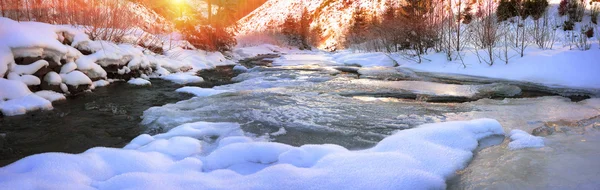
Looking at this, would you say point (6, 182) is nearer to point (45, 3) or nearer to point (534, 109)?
point (534, 109)

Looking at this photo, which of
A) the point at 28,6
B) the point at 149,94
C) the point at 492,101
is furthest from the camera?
the point at 28,6

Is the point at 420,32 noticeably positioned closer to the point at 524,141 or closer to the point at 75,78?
the point at 524,141

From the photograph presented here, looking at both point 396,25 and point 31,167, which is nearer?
point 31,167

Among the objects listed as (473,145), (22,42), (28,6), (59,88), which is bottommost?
(473,145)

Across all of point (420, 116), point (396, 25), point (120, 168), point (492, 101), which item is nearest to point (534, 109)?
point (492, 101)

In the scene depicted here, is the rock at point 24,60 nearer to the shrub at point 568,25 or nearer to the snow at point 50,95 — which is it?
the snow at point 50,95

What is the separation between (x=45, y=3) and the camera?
6.74m

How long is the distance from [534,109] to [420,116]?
4.53 ft

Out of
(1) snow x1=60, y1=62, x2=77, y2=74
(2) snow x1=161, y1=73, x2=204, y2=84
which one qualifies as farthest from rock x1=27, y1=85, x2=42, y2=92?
(2) snow x1=161, y1=73, x2=204, y2=84

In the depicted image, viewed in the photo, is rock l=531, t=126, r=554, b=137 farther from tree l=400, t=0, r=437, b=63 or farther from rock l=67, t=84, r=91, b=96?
tree l=400, t=0, r=437, b=63

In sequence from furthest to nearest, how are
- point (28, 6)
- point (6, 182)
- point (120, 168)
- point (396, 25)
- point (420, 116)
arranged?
1. point (396, 25)
2. point (28, 6)
3. point (420, 116)
4. point (120, 168)
5. point (6, 182)

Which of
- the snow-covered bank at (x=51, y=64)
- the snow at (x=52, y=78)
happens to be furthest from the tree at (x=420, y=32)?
the snow at (x=52, y=78)

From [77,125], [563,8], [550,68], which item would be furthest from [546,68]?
[563,8]

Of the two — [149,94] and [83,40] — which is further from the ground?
[83,40]
